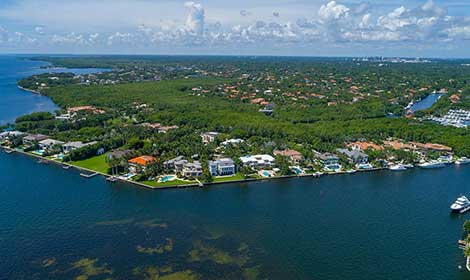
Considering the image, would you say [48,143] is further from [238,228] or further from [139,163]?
[238,228]

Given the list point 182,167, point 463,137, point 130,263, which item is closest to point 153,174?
point 182,167

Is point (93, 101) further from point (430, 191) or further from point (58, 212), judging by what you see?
point (430, 191)

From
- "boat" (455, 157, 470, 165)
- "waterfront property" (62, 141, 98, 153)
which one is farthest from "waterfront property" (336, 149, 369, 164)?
"waterfront property" (62, 141, 98, 153)

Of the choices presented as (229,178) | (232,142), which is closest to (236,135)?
(232,142)

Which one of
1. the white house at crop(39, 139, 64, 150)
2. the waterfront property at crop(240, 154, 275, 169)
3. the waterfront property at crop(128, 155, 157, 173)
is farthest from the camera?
the white house at crop(39, 139, 64, 150)

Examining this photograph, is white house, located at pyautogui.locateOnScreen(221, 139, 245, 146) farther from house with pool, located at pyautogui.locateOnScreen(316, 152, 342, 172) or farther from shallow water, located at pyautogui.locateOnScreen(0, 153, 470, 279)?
shallow water, located at pyautogui.locateOnScreen(0, 153, 470, 279)

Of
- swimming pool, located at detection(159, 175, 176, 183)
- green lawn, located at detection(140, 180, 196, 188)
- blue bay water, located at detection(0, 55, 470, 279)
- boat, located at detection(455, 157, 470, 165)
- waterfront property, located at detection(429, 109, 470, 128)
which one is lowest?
blue bay water, located at detection(0, 55, 470, 279)
